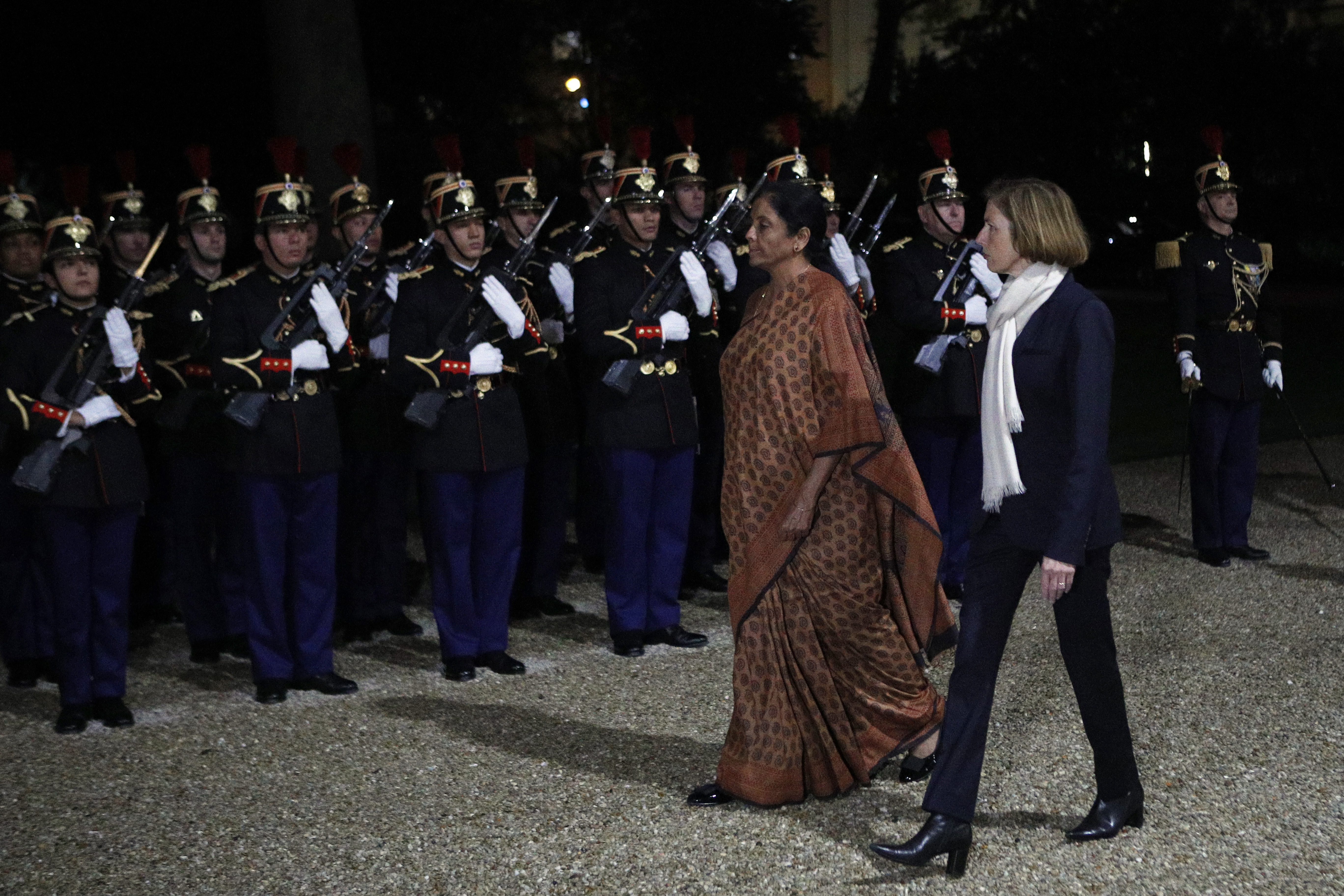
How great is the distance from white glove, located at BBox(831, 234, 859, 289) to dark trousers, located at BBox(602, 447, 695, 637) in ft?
4.70

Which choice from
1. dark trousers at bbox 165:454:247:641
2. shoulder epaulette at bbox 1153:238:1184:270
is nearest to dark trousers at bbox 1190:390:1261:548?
shoulder epaulette at bbox 1153:238:1184:270

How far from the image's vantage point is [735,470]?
4602 mm

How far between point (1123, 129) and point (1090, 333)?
75.4 feet

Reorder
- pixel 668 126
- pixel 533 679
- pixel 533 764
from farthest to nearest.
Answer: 1. pixel 668 126
2. pixel 533 679
3. pixel 533 764

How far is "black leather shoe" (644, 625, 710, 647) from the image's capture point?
22.4ft

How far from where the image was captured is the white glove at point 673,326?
6648mm

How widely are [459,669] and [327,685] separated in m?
0.52

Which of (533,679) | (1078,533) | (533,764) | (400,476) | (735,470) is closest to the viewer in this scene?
(1078,533)

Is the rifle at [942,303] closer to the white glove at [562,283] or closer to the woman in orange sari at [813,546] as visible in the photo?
the white glove at [562,283]

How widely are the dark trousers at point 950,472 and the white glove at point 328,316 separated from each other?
2759 mm

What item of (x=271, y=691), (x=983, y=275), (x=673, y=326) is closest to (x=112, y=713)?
(x=271, y=691)

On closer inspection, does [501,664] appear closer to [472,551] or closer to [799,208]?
[472,551]

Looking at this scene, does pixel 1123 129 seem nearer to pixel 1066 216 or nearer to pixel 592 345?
pixel 592 345

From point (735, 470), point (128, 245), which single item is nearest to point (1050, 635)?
point (735, 470)
